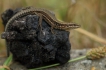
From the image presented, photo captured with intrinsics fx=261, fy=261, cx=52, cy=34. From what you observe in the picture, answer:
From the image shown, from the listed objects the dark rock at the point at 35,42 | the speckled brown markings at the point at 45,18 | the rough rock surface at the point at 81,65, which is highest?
the speckled brown markings at the point at 45,18

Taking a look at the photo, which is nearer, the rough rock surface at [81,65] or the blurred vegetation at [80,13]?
the rough rock surface at [81,65]

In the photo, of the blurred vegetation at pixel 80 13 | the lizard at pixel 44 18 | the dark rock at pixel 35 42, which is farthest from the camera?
the blurred vegetation at pixel 80 13

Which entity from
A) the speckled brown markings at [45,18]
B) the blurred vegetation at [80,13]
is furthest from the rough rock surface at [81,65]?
the blurred vegetation at [80,13]

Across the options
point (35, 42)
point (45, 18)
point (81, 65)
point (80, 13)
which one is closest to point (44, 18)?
point (45, 18)

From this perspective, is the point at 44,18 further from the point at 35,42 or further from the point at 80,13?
the point at 80,13

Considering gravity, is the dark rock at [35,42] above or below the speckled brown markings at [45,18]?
below

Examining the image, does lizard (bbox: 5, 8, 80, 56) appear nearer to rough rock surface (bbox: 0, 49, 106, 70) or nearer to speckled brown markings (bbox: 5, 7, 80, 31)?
speckled brown markings (bbox: 5, 7, 80, 31)

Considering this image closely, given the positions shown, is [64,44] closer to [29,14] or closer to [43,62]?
[43,62]

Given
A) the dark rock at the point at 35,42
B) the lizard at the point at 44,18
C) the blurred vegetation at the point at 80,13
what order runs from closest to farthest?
the dark rock at the point at 35,42 < the lizard at the point at 44,18 < the blurred vegetation at the point at 80,13

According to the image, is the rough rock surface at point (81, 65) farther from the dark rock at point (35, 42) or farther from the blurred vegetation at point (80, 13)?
the blurred vegetation at point (80, 13)
